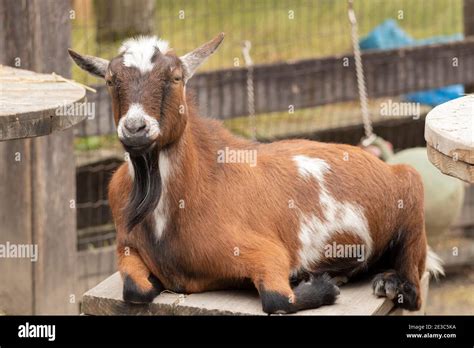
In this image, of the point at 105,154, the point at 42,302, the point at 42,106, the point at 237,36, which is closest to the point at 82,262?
the point at 42,302

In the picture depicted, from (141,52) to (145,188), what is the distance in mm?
630

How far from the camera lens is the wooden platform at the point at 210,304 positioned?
5.24m

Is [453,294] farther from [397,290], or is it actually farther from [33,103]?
[33,103]

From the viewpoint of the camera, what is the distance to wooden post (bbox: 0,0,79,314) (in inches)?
278

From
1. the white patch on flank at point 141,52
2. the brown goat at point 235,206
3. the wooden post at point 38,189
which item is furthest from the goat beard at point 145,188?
the wooden post at point 38,189

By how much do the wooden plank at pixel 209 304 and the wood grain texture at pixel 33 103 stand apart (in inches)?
33.8

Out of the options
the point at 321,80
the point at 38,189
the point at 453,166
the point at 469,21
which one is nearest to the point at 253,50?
the point at 469,21

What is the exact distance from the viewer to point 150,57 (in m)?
5.09

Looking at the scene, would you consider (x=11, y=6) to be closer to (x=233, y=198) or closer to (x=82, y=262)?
(x=82, y=262)

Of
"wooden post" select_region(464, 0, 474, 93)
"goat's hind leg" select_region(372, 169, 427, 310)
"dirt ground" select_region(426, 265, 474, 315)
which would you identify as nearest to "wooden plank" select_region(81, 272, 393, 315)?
"goat's hind leg" select_region(372, 169, 427, 310)

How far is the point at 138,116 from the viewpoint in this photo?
16.0 ft

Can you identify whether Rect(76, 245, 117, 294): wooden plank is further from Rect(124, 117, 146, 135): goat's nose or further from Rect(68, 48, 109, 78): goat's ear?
Rect(124, 117, 146, 135): goat's nose

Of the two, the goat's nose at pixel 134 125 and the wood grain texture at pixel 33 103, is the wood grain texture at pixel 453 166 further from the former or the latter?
the wood grain texture at pixel 33 103

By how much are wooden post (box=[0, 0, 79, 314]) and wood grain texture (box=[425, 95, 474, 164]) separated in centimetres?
288
